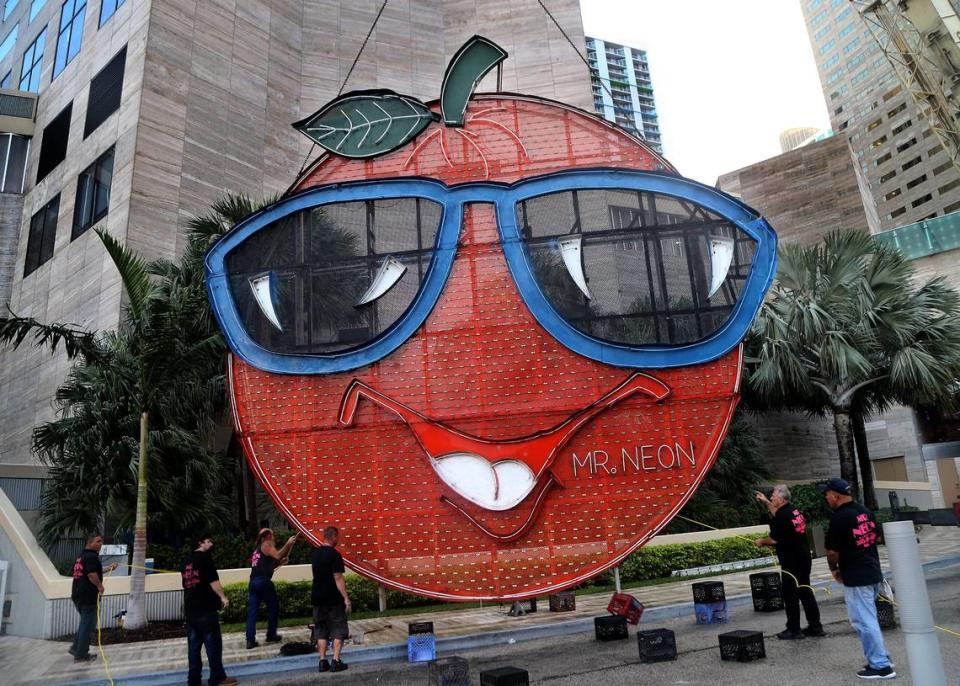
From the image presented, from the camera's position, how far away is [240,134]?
24594 mm

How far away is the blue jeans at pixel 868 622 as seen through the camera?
6.20m

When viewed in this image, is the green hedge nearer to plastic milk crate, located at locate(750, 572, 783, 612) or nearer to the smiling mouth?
plastic milk crate, located at locate(750, 572, 783, 612)

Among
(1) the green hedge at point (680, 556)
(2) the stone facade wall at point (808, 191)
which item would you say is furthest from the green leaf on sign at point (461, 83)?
(2) the stone facade wall at point (808, 191)

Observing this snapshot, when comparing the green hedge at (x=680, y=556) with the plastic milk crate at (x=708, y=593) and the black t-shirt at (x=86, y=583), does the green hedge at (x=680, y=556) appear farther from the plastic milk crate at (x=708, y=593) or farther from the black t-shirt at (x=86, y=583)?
the black t-shirt at (x=86, y=583)

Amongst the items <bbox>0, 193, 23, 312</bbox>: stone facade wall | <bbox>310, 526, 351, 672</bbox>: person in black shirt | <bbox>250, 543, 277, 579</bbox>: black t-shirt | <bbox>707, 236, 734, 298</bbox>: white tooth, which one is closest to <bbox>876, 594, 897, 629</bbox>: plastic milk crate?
<bbox>707, 236, 734, 298</bbox>: white tooth

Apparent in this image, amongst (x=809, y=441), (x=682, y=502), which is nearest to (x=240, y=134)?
(x=682, y=502)

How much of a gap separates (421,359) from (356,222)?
2.14m

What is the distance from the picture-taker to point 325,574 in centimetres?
827

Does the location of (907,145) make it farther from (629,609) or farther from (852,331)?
(629,609)

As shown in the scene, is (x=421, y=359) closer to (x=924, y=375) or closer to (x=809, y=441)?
(x=924, y=375)

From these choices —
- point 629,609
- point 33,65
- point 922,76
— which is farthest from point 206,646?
point 922,76

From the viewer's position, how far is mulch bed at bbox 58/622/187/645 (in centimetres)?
1165

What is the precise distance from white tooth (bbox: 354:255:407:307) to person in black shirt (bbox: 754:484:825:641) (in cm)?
540

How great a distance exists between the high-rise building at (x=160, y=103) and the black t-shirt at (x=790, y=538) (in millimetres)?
19239
